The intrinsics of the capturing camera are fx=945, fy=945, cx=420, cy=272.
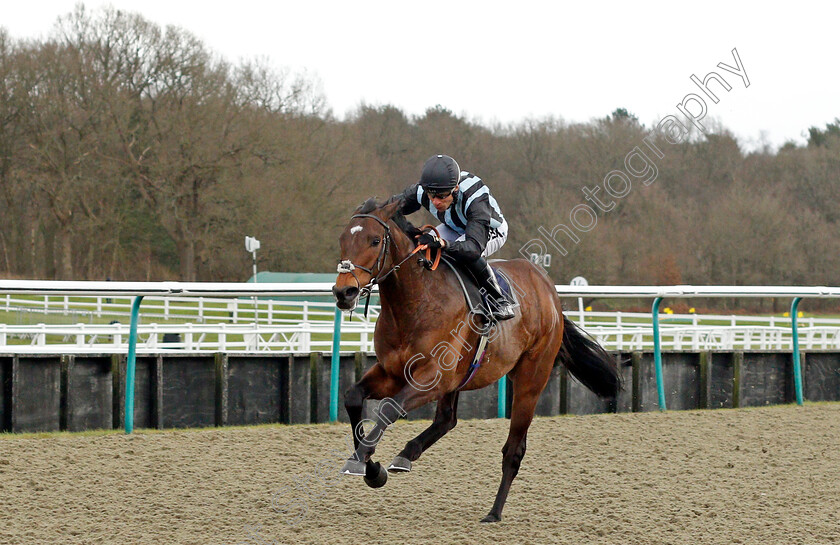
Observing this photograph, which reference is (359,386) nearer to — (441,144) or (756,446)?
(756,446)

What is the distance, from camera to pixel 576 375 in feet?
20.2

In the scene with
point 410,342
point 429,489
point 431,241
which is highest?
point 431,241

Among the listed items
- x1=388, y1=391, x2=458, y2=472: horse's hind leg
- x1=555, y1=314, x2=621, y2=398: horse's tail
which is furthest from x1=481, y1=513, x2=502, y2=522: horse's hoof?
x1=555, y1=314, x2=621, y2=398: horse's tail

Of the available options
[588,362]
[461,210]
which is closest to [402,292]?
[461,210]

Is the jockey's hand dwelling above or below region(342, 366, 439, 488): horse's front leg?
above

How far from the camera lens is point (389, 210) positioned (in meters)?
4.37

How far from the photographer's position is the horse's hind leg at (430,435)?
166 inches

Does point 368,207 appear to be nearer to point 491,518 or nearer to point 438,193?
point 438,193

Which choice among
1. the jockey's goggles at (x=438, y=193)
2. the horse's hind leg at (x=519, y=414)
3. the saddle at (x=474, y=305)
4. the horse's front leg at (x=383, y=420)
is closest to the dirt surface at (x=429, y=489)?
the horse's hind leg at (x=519, y=414)

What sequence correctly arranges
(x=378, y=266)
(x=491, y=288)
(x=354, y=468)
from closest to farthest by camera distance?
1. (x=354, y=468)
2. (x=378, y=266)
3. (x=491, y=288)

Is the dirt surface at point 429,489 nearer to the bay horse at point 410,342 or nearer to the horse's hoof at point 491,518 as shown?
the horse's hoof at point 491,518

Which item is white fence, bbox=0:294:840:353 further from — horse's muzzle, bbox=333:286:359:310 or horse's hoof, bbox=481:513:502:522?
horse's hoof, bbox=481:513:502:522

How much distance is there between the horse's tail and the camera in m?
6.08

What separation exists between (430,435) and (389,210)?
113cm
